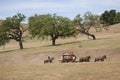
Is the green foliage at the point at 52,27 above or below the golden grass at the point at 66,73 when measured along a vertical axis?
above

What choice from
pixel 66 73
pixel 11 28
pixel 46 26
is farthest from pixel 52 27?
pixel 66 73

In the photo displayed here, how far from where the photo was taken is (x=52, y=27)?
7100cm

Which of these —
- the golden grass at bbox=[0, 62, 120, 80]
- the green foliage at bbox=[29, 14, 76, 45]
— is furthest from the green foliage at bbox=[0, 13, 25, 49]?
the golden grass at bbox=[0, 62, 120, 80]

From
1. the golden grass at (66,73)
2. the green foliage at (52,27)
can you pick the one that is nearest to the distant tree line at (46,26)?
the green foliage at (52,27)

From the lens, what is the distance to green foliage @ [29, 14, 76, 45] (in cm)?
7119

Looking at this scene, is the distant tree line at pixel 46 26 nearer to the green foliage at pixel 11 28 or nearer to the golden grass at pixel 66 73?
the green foliage at pixel 11 28

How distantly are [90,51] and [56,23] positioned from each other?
72.6 ft

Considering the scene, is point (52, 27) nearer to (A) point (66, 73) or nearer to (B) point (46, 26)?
(B) point (46, 26)

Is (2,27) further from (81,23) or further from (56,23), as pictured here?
(81,23)

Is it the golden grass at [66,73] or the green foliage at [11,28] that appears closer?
the golden grass at [66,73]

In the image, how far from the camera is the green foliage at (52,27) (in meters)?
71.2

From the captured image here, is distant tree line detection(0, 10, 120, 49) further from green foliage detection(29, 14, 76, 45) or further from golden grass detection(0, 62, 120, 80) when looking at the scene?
golden grass detection(0, 62, 120, 80)

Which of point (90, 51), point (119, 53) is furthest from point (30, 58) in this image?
point (119, 53)

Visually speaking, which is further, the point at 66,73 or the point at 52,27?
the point at 52,27
